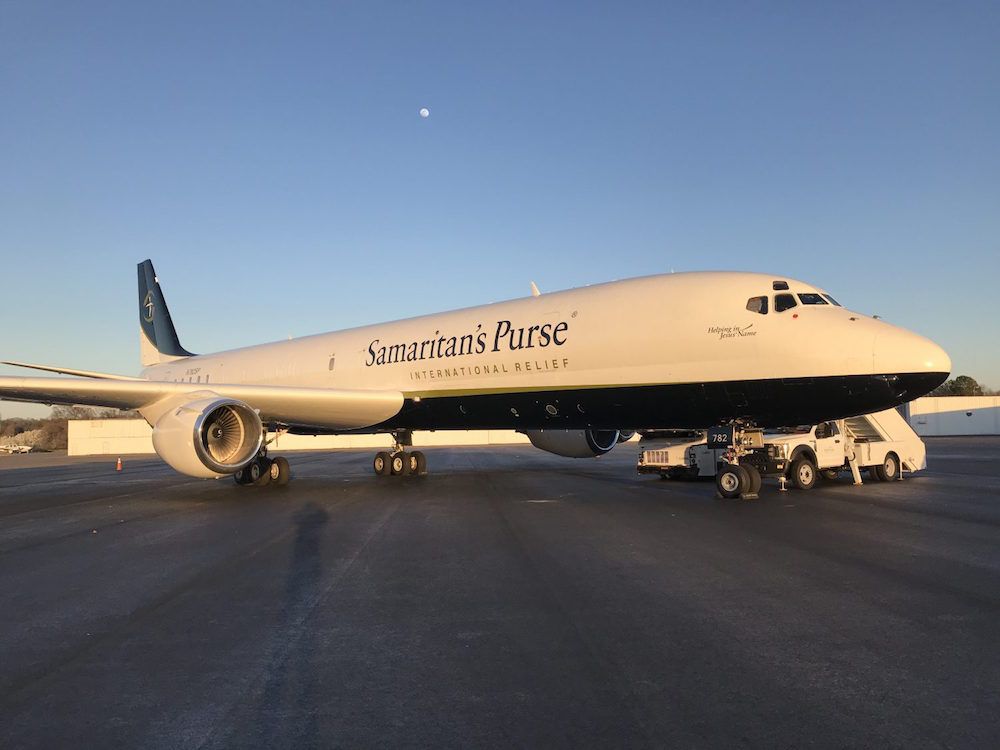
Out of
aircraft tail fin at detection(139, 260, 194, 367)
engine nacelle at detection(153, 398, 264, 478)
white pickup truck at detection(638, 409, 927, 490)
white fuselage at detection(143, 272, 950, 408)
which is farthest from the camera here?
aircraft tail fin at detection(139, 260, 194, 367)

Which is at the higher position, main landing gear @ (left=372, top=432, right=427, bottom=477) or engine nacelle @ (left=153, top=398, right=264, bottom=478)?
engine nacelle @ (left=153, top=398, right=264, bottom=478)

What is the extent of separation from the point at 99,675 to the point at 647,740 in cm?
328

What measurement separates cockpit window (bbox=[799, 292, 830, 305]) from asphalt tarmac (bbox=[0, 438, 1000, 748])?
3698mm

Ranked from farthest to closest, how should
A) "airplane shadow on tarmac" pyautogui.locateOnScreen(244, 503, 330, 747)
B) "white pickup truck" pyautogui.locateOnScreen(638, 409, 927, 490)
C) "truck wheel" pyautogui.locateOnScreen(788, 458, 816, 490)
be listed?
"white pickup truck" pyautogui.locateOnScreen(638, 409, 927, 490)
"truck wheel" pyautogui.locateOnScreen(788, 458, 816, 490)
"airplane shadow on tarmac" pyautogui.locateOnScreen(244, 503, 330, 747)

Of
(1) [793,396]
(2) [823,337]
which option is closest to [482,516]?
(1) [793,396]

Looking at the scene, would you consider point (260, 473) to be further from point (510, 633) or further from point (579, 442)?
point (510, 633)

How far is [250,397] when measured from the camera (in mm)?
15562

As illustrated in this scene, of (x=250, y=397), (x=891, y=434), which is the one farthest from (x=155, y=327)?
(x=891, y=434)

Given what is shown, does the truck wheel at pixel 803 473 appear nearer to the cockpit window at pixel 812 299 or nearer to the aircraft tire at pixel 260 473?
the cockpit window at pixel 812 299

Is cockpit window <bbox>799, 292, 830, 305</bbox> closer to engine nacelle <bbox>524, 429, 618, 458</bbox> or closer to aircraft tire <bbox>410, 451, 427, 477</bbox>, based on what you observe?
engine nacelle <bbox>524, 429, 618, 458</bbox>

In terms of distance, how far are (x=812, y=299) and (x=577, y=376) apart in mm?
4382

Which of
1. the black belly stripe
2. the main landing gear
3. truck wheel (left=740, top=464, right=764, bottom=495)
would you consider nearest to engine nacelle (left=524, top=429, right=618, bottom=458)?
the black belly stripe

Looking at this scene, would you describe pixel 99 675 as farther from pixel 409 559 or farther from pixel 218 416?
pixel 218 416

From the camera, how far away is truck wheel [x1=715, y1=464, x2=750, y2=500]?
1266 cm
